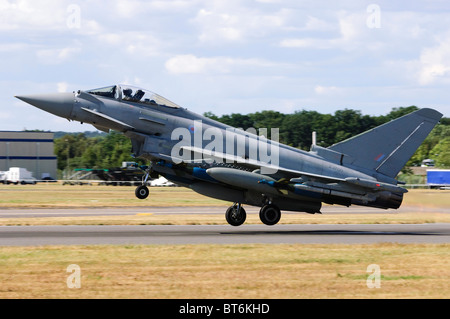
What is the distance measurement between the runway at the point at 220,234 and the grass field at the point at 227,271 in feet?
4.72

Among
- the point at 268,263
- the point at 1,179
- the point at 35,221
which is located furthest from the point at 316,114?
the point at 268,263

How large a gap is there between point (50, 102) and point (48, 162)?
273 ft

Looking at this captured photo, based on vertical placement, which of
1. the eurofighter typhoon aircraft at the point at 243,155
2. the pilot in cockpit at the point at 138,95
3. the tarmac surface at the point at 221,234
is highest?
the pilot in cockpit at the point at 138,95

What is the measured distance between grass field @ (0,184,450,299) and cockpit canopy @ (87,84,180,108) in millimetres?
6170

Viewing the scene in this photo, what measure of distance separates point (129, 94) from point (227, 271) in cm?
949

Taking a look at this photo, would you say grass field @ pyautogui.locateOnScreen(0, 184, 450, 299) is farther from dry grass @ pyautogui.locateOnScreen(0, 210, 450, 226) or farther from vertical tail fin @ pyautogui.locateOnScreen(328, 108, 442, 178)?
dry grass @ pyautogui.locateOnScreen(0, 210, 450, 226)

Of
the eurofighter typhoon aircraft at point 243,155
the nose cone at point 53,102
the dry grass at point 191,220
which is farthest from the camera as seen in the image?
the dry grass at point 191,220

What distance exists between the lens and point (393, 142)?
819 inches

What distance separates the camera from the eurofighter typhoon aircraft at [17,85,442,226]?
1980 centimetres

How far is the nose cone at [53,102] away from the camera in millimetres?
19281

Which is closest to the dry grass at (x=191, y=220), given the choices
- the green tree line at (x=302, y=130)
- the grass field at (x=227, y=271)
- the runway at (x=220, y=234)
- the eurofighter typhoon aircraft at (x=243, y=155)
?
the runway at (x=220, y=234)

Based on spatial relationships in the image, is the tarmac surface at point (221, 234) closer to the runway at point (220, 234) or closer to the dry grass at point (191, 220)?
the runway at point (220, 234)

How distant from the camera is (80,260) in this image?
13.5 meters
